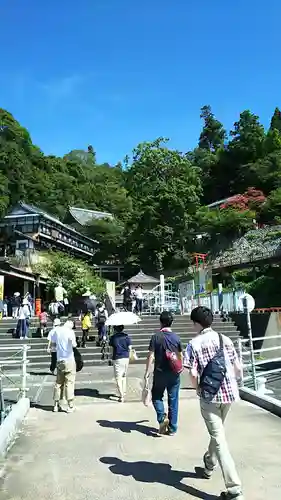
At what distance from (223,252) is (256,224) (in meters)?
4.53

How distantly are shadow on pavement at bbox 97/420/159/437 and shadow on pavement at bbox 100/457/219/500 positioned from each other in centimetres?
118

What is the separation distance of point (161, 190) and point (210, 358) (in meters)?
34.7

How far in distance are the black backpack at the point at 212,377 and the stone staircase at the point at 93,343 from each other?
987 centimetres

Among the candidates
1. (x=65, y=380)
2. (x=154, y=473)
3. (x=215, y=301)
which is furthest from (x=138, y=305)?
(x=154, y=473)

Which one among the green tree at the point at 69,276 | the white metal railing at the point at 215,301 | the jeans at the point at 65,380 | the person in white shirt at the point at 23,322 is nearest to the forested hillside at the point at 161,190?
the green tree at the point at 69,276

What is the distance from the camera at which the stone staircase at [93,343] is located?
46.2 feet

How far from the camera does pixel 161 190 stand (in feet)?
125

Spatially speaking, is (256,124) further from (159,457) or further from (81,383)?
(159,457)

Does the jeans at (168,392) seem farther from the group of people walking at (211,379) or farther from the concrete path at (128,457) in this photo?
the concrete path at (128,457)

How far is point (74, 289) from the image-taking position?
29.7 m

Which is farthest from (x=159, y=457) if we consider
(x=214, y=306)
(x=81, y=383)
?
(x=214, y=306)

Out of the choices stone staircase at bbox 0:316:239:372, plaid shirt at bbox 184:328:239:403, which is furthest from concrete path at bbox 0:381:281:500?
stone staircase at bbox 0:316:239:372

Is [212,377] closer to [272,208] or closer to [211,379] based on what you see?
[211,379]

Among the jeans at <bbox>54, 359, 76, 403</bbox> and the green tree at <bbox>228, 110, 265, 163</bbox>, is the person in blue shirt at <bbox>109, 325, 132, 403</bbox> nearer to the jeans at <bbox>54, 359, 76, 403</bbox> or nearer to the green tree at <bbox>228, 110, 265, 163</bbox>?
the jeans at <bbox>54, 359, 76, 403</bbox>
